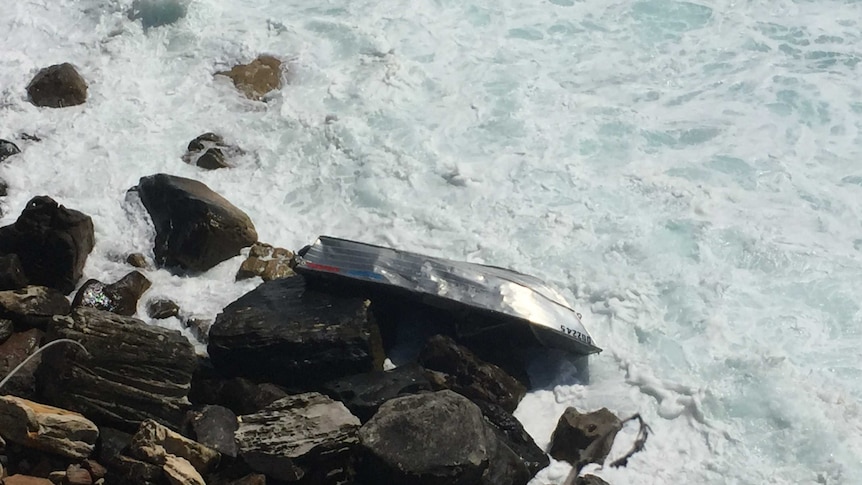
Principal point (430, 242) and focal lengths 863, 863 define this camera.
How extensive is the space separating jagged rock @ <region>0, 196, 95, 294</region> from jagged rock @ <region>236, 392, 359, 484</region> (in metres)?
2.27

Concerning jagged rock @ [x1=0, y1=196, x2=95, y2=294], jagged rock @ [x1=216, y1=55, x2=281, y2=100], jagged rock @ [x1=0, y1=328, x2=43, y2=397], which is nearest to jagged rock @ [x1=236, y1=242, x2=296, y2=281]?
jagged rock @ [x1=0, y1=196, x2=95, y2=294]

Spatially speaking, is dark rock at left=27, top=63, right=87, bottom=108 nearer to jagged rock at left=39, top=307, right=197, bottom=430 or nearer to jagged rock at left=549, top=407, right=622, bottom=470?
jagged rock at left=39, top=307, right=197, bottom=430

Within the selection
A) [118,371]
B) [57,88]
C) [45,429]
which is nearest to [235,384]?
[118,371]

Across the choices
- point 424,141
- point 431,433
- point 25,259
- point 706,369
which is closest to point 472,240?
point 424,141

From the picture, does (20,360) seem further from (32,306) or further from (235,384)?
(235,384)

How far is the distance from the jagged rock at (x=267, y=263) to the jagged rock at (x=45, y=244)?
4.29 ft

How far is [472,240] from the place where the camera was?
7.93 metres

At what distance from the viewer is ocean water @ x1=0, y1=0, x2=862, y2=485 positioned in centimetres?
662

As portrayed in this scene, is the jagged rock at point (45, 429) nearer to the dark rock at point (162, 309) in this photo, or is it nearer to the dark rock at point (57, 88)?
the dark rock at point (162, 309)

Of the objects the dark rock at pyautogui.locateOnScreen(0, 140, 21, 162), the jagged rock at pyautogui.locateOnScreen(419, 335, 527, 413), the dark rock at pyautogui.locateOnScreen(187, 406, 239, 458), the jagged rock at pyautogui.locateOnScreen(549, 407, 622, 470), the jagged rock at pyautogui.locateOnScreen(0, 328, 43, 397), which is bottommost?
the jagged rock at pyautogui.locateOnScreen(549, 407, 622, 470)

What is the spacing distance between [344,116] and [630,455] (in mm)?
5008

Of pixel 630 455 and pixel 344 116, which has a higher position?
pixel 344 116

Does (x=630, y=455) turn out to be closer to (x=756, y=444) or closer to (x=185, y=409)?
(x=756, y=444)

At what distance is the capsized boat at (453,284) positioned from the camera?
21.4ft
